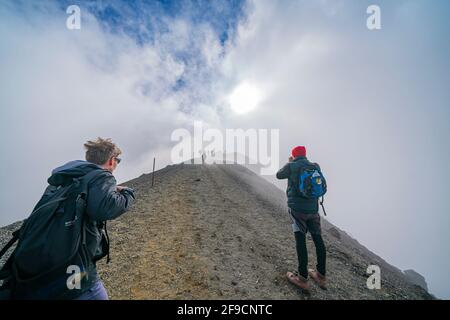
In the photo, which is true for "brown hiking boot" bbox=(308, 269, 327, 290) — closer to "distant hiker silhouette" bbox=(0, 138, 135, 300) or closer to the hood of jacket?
"distant hiker silhouette" bbox=(0, 138, 135, 300)

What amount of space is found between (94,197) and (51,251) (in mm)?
644

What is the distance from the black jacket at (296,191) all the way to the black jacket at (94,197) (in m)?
4.20

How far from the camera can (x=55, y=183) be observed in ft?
8.76

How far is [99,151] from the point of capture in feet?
10.5

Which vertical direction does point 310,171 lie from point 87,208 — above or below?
above

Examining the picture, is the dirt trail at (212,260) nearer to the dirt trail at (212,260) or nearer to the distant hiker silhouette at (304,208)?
the dirt trail at (212,260)

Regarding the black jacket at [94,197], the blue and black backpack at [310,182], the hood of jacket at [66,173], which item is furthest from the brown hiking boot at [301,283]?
the hood of jacket at [66,173]

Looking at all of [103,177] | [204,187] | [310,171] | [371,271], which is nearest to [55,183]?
[103,177]

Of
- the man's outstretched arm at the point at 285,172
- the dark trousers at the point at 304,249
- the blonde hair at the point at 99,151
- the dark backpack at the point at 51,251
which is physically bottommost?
the dark trousers at the point at 304,249

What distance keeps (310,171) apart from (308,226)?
141cm

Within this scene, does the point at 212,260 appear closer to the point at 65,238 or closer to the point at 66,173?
the point at 65,238

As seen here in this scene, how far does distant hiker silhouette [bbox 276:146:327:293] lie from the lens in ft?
17.8

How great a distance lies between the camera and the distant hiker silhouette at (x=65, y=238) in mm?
2213
